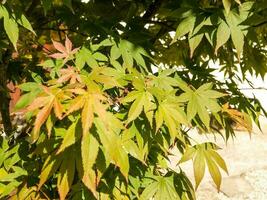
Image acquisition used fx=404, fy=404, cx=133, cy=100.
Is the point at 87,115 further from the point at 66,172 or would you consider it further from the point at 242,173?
the point at 242,173

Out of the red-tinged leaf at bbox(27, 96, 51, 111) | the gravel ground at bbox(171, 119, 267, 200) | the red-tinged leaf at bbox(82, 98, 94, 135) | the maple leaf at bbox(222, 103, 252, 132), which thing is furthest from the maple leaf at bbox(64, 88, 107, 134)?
the gravel ground at bbox(171, 119, 267, 200)

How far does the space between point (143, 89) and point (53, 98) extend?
40 centimetres

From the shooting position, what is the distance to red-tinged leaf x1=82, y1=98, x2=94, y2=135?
131cm

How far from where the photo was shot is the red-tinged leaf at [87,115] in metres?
Result: 1.31

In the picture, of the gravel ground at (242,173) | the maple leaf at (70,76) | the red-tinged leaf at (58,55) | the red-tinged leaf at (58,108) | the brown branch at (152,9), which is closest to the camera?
the red-tinged leaf at (58,108)

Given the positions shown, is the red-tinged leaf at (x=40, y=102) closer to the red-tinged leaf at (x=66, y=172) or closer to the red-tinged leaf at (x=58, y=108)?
the red-tinged leaf at (x=58, y=108)

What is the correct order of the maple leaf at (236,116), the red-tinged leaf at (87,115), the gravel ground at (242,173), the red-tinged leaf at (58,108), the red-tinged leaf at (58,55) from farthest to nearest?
the gravel ground at (242,173), the maple leaf at (236,116), the red-tinged leaf at (58,55), the red-tinged leaf at (58,108), the red-tinged leaf at (87,115)

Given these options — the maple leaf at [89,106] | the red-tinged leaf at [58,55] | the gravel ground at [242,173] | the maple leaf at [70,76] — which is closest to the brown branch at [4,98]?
the red-tinged leaf at [58,55]

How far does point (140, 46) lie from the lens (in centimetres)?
→ 202

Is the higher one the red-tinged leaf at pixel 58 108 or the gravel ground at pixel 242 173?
Answer: the red-tinged leaf at pixel 58 108

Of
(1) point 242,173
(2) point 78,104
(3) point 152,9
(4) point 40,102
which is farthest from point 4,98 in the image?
(1) point 242,173

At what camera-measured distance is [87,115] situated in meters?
1.34

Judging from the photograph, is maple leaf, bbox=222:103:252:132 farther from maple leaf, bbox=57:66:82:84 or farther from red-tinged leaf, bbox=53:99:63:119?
red-tinged leaf, bbox=53:99:63:119

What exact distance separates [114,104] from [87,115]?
1.49 feet
